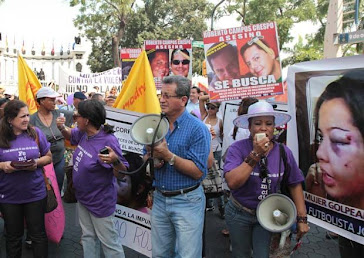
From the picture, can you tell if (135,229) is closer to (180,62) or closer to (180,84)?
(180,84)

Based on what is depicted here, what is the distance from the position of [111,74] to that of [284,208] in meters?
10.4

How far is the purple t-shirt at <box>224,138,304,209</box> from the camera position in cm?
251

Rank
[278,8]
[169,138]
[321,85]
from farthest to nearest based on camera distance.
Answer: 1. [278,8]
2. [321,85]
3. [169,138]

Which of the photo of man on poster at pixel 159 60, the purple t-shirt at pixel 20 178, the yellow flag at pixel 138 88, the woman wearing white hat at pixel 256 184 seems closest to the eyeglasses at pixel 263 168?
the woman wearing white hat at pixel 256 184

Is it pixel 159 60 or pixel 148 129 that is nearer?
pixel 148 129

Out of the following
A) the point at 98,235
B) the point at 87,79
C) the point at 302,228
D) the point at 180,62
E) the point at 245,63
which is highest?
the point at 180,62

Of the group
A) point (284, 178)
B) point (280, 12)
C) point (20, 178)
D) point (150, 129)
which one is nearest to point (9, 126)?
point (20, 178)

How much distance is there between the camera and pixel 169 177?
252cm

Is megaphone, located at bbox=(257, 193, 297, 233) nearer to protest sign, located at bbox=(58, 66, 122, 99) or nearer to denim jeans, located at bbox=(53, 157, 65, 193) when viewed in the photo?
denim jeans, located at bbox=(53, 157, 65, 193)

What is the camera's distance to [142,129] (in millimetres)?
2422

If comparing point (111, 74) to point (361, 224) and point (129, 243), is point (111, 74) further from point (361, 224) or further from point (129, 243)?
point (361, 224)

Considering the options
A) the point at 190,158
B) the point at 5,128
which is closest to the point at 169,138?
the point at 190,158

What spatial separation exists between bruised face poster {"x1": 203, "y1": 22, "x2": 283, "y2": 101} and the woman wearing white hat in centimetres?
216

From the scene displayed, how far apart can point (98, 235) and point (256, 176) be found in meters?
1.49
